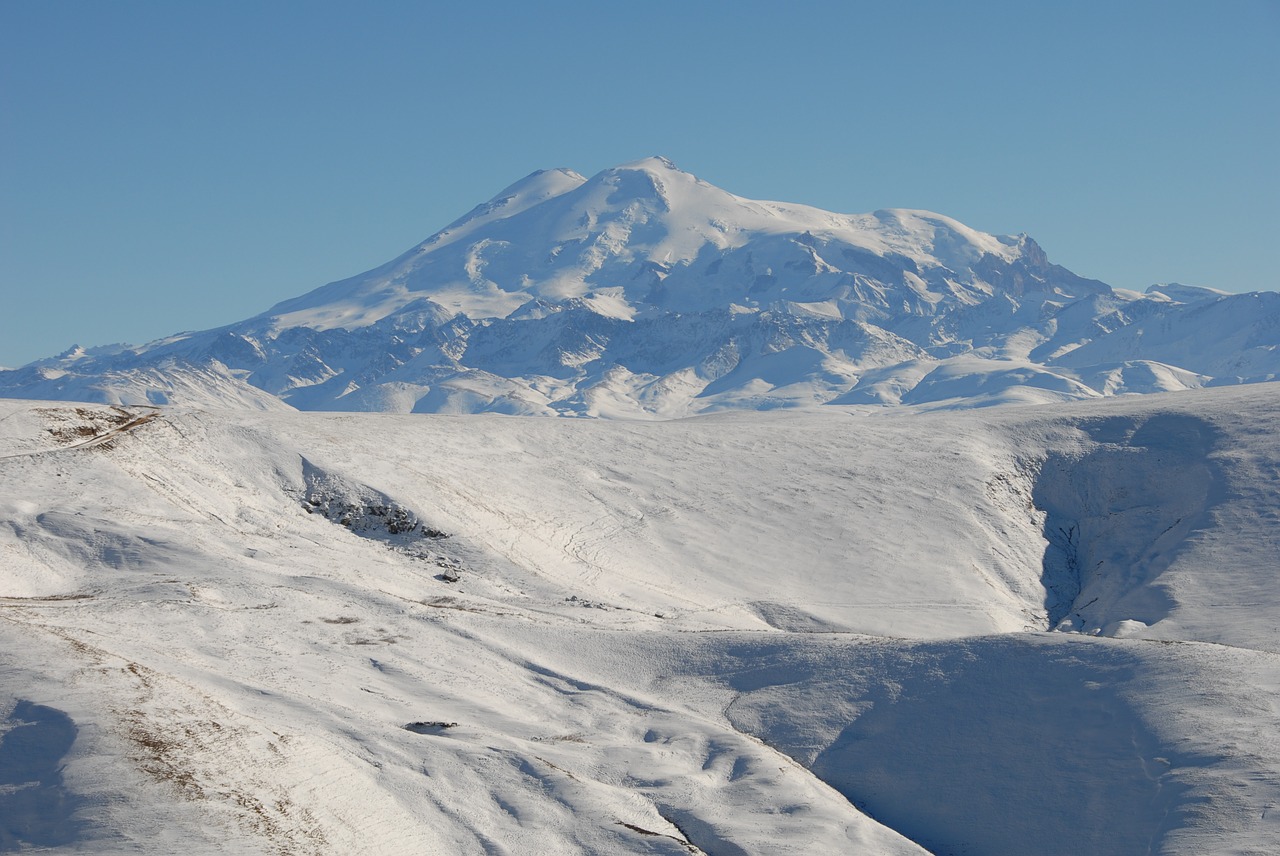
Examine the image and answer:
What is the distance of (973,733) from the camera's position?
26703 mm

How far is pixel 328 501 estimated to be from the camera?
4644cm

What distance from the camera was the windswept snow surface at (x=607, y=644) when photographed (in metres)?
21.5

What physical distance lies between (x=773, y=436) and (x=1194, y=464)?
71.0 feet

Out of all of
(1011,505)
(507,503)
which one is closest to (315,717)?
(507,503)

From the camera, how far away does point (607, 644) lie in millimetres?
32969

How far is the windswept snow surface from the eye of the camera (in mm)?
21531

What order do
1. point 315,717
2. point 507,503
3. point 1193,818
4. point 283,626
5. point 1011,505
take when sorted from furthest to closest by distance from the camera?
1. point 1011,505
2. point 507,503
3. point 283,626
4. point 315,717
5. point 1193,818

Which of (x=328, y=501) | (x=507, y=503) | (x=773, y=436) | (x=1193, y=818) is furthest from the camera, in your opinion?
(x=773, y=436)

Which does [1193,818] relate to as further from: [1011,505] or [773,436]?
[773,436]

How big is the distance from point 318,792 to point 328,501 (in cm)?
2667

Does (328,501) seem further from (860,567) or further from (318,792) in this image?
(318,792)

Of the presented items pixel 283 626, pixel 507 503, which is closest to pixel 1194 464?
pixel 507 503

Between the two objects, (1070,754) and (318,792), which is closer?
(318,792)

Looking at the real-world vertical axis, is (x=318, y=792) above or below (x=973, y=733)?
above
